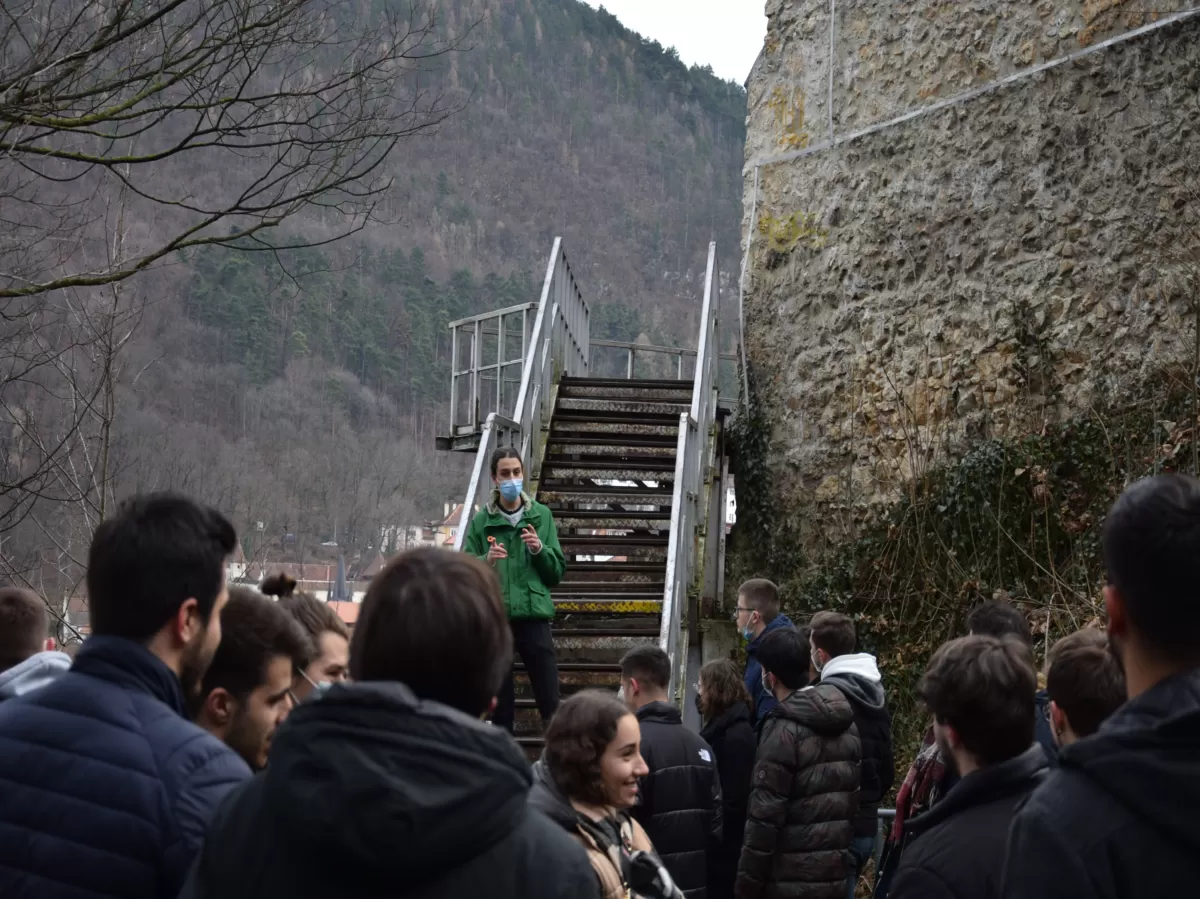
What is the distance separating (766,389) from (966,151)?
3133 millimetres

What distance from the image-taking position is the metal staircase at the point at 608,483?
896 cm

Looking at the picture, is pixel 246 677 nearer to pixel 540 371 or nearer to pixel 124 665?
pixel 124 665

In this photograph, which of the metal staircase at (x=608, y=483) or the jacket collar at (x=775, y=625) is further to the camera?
the metal staircase at (x=608, y=483)

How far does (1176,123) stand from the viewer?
9625 mm

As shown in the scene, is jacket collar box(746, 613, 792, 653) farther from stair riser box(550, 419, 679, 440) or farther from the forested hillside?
the forested hillside

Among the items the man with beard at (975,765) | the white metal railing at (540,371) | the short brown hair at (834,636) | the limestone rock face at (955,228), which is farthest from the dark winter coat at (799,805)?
the limestone rock face at (955,228)

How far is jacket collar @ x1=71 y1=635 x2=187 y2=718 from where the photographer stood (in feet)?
7.20

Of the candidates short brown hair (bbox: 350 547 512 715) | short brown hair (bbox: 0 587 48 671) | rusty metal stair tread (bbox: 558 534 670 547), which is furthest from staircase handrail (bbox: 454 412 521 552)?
short brown hair (bbox: 350 547 512 715)

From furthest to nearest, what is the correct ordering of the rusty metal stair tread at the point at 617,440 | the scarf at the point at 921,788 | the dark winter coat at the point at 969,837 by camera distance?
the rusty metal stair tread at the point at 617,440
the scarf at the point at 921,788
the dark winter coat at the point at 969,837

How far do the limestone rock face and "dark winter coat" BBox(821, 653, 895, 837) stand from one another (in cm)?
506

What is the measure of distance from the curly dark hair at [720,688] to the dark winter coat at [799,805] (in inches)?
31.3

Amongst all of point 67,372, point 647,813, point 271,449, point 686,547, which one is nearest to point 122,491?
point 271,449

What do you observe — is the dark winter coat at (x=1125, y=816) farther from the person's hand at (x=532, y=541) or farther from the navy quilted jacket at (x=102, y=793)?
the person's hand at (x=532, y=541)

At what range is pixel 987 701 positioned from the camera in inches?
107
